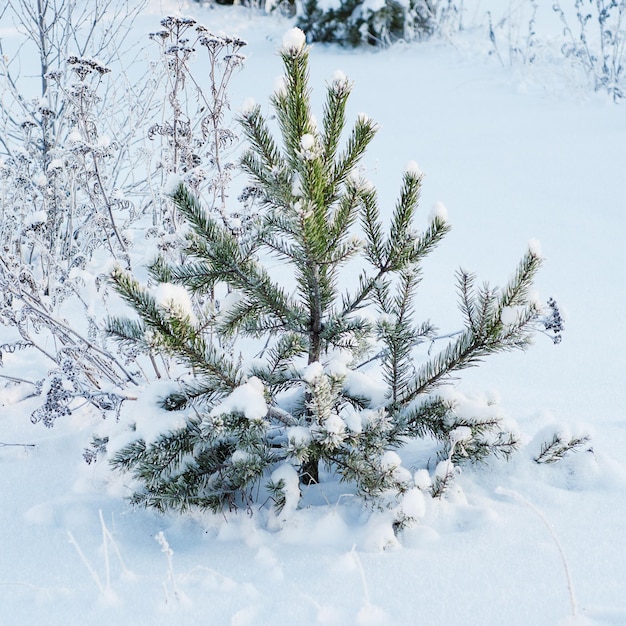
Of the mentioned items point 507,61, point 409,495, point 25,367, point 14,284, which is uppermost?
point 507,61

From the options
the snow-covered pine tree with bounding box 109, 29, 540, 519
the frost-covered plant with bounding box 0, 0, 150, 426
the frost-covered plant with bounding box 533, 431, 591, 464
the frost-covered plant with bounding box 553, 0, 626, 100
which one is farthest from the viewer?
the frost-covered plant with bounding box 553, 0, 626, 100

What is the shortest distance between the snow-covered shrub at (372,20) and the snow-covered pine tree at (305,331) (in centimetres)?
875

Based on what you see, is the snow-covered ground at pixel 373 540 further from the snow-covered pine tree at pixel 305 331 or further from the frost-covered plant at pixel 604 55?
the frost-covered plant at pixel 604 55

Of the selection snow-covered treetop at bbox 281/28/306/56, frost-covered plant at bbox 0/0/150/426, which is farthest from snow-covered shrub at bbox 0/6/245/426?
snow-covered treetop at bbox 281/28/306/56

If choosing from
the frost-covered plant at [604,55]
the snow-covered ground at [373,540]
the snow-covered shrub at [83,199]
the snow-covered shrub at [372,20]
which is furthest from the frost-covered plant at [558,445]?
the snow-covered shrub at [372,20]

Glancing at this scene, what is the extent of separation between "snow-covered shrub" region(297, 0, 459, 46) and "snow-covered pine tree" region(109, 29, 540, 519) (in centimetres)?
875

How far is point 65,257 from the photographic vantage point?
3943 mm

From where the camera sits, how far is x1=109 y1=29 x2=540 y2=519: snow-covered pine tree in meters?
1.69

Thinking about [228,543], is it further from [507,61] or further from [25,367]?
[507,61]

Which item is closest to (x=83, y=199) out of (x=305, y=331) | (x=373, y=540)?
(x=305, y=331)

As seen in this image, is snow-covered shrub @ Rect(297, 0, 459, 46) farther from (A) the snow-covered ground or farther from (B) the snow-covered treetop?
(B) the snow-covered treetop

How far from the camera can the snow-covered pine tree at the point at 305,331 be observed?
1686 millimetres

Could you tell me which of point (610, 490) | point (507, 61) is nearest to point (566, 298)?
point (610, 490)

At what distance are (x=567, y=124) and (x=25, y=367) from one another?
5662mm
